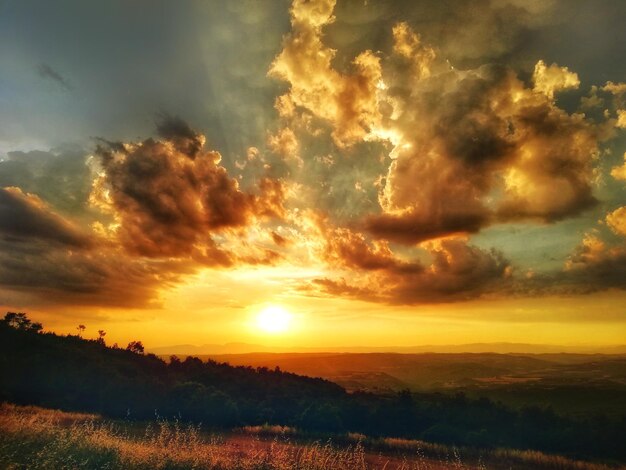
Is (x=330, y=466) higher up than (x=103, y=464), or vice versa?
(x=103, y=464)

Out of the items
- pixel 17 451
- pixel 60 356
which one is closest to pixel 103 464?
pixel 17 451

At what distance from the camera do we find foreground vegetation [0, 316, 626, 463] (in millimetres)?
38594

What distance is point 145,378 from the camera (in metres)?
44.0

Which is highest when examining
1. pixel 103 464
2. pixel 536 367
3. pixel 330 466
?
pixel 103 464

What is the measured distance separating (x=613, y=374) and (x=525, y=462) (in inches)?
4204

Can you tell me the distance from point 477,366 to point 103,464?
169971 mm

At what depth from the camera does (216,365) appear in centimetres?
5759

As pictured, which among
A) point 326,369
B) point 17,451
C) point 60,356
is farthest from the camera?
point 326,369

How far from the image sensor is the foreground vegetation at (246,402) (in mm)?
38594

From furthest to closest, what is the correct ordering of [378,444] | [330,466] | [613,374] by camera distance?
[613,374] → [378,444] → [330,466]

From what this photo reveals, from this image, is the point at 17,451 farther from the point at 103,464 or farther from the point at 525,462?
the point at 525,462

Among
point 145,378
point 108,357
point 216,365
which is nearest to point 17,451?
point 145,378

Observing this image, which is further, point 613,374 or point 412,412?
point 613,374

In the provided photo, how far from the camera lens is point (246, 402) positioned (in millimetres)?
44844
